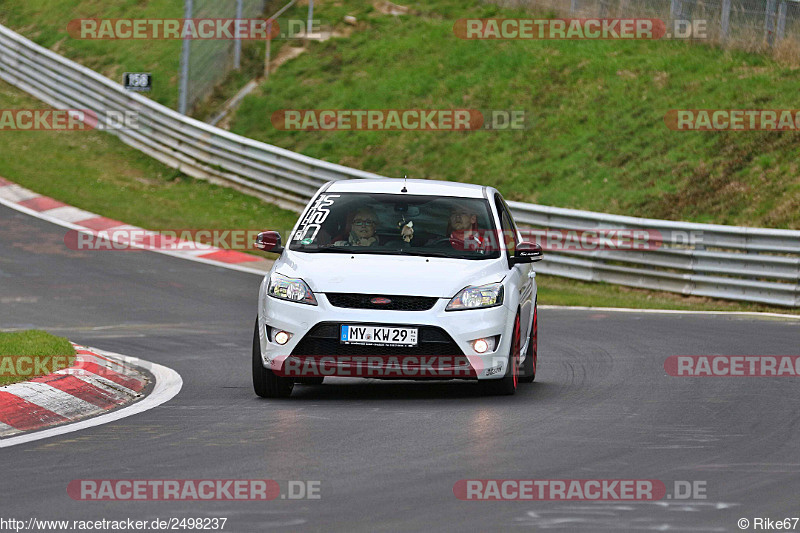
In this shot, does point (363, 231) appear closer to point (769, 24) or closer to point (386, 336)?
point (386, 336)

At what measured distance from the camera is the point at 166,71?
34.6m

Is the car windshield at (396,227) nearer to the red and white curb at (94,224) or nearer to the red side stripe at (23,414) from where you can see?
the red side stripe at (23,414)

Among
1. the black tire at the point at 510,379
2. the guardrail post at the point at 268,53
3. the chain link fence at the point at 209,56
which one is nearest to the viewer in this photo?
the black tire at the point at 510,379

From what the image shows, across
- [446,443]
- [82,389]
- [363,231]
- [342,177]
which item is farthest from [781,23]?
[446,443]

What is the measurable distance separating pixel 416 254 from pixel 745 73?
17.9 metres

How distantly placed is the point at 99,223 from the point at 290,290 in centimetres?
1562

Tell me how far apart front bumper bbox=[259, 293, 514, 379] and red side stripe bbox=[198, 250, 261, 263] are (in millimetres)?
12873

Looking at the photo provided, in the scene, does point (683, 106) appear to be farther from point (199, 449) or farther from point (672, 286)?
point (199, 449)

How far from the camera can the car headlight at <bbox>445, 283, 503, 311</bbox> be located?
9.70 m

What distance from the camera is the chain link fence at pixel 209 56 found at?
3206cm

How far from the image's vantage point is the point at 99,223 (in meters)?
24.7

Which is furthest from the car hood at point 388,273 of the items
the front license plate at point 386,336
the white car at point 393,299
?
the front license plate at point 386,336

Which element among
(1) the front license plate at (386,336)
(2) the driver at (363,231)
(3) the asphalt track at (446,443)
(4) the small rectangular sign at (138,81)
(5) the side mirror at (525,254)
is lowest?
(3) the asphalt track at (446,443)

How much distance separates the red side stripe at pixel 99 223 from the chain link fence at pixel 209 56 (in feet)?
21.8
